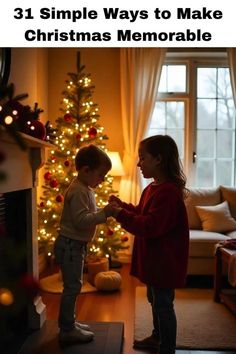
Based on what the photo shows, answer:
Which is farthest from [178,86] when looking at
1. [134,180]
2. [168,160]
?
[168,160]

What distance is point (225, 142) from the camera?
473 centimetres

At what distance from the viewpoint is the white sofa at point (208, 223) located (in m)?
3.46

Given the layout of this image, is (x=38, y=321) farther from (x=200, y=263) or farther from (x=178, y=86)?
(x=178, y=86)

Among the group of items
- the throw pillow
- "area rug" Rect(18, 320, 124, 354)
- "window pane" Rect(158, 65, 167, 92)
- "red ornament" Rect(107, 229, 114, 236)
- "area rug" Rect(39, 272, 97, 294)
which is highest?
"window pane" Rect(158, 65, 167, 92)

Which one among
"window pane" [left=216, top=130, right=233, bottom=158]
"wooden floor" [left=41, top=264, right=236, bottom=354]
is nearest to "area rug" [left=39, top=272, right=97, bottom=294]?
"wooden floor" [left=41, top=264, right=236, bottom=354]

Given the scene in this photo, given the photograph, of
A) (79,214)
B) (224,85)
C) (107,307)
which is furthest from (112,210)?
(224,85)

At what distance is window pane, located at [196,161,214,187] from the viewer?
475 centimetres

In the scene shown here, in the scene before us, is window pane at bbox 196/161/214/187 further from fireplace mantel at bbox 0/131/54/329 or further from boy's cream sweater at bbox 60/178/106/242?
boy's cream sweater at bbox 60/178/106/242

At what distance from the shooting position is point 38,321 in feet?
7.69

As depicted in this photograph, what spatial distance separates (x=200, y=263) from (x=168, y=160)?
Answer: 187 cm

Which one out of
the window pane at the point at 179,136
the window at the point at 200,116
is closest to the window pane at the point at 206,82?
the window at the point at 200,116

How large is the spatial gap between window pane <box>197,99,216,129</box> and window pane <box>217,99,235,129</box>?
7 centimetres

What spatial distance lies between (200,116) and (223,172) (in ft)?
2.46

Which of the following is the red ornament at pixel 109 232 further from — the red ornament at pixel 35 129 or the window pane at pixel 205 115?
the window pane at pixel 205 115
